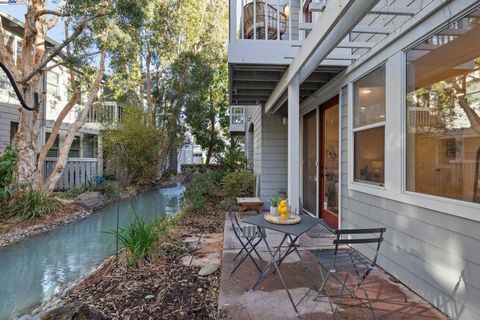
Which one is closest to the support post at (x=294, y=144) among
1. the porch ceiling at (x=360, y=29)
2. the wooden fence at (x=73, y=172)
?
the porch ceiling at (x=360, y=29)

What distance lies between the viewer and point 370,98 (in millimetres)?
3527

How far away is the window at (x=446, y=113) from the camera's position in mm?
2195

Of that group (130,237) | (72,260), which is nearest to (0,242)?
(72,260)

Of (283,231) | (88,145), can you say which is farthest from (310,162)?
Result: (88,145)

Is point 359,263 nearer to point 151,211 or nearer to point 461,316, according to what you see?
point 461,316

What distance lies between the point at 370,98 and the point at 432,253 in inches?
75.1

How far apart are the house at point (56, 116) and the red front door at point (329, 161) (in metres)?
8.41

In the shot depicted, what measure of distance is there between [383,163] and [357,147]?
0.62 meters

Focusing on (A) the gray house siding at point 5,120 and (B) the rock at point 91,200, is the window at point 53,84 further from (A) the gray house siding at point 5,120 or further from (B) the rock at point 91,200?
(B) the rock at point 91,200

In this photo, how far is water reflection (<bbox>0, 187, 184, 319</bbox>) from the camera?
3387 mm

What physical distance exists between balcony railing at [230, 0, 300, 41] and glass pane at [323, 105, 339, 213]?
1.50 metres

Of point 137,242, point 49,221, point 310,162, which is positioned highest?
point 310,162

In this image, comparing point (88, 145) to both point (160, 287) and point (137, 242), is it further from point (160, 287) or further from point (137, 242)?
point (160, 287)

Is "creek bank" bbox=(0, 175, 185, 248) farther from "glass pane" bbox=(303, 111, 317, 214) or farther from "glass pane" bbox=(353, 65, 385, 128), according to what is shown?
"glass pane" bbox=(353, 65, 385, 128)
